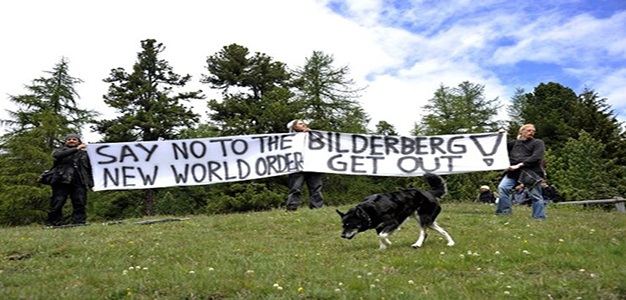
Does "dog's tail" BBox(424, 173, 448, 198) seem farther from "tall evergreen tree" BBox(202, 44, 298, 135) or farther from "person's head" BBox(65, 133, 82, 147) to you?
"tall evergreen tree" BBox(202, 44, 298, 135)

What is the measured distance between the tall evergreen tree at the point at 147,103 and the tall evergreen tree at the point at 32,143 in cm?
361

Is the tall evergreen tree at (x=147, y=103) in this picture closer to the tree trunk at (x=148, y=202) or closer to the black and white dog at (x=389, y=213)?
the tree trunk at (x=148, y=202)

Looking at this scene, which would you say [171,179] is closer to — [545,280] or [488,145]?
[488,145]

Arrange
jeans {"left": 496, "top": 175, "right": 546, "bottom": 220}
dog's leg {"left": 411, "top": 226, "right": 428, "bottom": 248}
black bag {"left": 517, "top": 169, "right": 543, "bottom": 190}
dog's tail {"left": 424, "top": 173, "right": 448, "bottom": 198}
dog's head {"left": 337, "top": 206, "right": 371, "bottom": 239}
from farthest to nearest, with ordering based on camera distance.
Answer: jeans {"left": 496, "top": 175, "right": 546, "bottom": 220} → black bag {"left": 517, "top": 169, "right": 543, "bottom": 190} → dog's tail {"left": 424, "top": 173, "right": 448, "bottom": 198} → dog's leg {"left": 411, "top": 226, "right": 428, "bottom": 248} → dog's head {"left": 337, "top": 206, "right": 371, "bottom": 239}

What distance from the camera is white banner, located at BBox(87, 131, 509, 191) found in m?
13.0

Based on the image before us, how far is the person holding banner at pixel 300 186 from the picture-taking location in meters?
12.8

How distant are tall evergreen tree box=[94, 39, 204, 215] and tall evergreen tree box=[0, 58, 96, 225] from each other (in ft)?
11.8

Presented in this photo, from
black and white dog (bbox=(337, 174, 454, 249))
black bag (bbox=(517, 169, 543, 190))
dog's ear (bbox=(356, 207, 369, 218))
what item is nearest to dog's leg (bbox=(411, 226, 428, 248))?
black and white dog (bbox=(337, 174, 454, 249))

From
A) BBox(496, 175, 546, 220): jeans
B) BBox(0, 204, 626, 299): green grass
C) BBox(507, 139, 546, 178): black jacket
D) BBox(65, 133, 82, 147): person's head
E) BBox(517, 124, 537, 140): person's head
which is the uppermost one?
BBox(65, 133, 82, 147): person's head

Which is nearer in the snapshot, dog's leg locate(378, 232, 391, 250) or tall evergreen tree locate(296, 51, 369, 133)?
dog's leg locate(378, 232, 391, 250)

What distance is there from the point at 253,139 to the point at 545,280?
9685 mm

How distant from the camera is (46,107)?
129ft

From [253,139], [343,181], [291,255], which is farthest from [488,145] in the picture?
[343,181]

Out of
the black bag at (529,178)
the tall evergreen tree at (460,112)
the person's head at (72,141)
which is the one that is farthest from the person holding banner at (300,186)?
the tall evergreen tree at (460,112)
